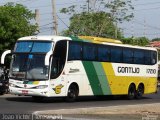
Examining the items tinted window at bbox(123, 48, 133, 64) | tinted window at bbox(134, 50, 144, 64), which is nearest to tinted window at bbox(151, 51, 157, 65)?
tinted window at bbox(134, 50, 144, 64)


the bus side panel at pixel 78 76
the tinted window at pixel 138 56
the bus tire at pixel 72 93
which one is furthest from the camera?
the tinted window at pixel 138 56

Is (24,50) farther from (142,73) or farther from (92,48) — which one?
(142,73)

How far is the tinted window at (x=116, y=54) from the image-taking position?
2885cm

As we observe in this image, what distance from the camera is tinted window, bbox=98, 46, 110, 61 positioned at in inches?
1091

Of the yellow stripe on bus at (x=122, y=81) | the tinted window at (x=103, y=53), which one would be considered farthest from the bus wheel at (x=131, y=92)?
the tinted window at (x=103, y=53)

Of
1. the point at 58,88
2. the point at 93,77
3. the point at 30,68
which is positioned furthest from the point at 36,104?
the point at 93,77

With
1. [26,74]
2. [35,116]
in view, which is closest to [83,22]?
[26,74]

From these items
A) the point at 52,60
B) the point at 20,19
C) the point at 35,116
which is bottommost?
the point at 35,116

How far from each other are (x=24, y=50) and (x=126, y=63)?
7529 mm

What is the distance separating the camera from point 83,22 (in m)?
53.0

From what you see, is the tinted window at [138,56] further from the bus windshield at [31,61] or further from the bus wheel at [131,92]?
the bus windshield at [31,61]

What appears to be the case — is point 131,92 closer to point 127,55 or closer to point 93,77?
point 127,55

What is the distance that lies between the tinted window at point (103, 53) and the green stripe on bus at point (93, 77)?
85 cm

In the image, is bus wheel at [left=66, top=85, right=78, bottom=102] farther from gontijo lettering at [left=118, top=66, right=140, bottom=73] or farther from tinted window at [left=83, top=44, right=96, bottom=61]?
gontijo lettering at [left=118, top=66, right=140, bottom=73]
